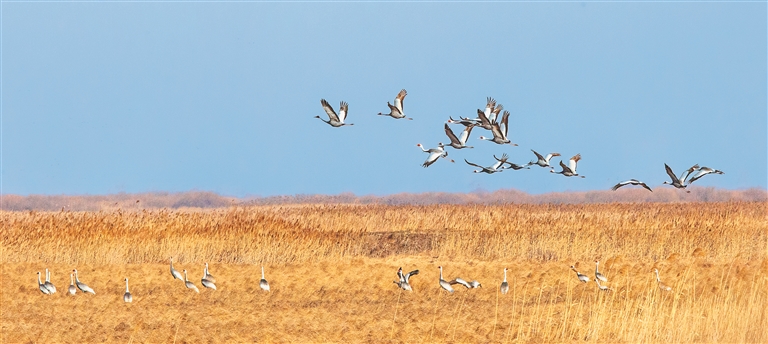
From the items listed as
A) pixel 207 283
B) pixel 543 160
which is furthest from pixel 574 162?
pixel 207 283

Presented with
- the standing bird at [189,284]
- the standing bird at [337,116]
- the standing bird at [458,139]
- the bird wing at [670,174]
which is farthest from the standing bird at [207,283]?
the bird wing at [670,174]

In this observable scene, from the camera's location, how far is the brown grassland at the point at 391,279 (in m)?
12.2

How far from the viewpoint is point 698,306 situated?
12.5m

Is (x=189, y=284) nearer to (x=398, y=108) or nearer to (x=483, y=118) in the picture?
(x=398, y=108)

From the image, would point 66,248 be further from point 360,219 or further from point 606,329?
point 606,329

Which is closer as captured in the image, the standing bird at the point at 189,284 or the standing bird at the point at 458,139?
the standing bird at the point at 458,139

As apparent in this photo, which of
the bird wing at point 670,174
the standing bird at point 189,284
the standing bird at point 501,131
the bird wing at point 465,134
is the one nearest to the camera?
the bird wing at point 670,174

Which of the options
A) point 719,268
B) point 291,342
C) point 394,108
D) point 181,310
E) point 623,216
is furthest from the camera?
point 623,216

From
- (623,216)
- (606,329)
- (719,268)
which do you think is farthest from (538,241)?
(606,329)

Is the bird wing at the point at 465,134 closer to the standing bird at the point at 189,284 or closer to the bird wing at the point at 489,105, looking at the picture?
the bird wing at the point at 489,105

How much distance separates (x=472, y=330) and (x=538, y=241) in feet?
28.8

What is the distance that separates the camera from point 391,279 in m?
16.9

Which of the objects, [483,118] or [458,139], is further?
[458,139]

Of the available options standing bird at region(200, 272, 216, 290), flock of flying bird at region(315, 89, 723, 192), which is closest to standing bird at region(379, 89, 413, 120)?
flock of flying bird at region(315, 89, 723, 192)
